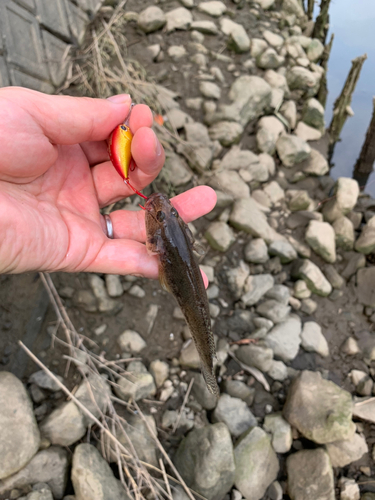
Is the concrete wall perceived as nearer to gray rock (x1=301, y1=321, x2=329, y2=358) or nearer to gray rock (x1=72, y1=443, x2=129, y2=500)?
gray rock (x1=72, y1=443, x2=129, y2=500)

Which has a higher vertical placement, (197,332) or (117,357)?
(197,332)

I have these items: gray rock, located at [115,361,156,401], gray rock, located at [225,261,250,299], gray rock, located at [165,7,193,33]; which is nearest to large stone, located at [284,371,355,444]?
gray rock, located at [225,261,250,299]

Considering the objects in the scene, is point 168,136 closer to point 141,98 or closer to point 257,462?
point 141,98

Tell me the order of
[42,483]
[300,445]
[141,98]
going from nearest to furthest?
[42,483] → [300,445] → [141,98]

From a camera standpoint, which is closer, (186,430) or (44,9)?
(186,430)

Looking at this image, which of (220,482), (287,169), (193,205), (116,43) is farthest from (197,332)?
(116,43)

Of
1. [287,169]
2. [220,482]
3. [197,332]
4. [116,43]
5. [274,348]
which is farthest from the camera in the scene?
[287,169]

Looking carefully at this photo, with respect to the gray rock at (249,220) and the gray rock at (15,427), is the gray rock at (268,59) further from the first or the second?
the gray rock at (15,427)
